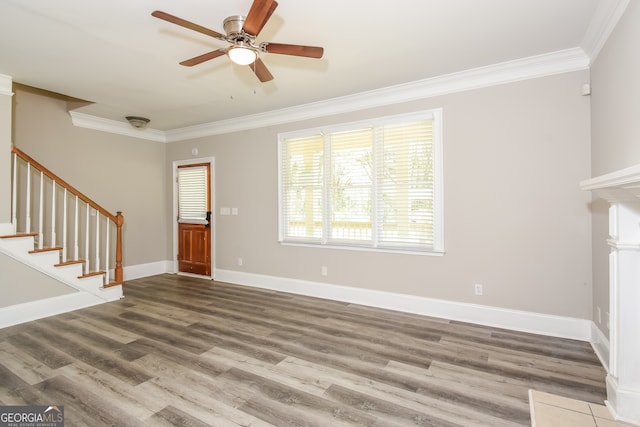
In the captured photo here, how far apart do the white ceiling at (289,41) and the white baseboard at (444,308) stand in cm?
262

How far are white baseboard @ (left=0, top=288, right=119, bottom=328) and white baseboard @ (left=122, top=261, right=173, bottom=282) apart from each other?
50.3 inches

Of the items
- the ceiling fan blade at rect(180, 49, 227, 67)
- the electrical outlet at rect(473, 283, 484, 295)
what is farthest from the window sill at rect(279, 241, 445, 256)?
the ceiling fan blade at rect(180, 49, 227, 67)

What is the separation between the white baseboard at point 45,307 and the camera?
3.56 meters

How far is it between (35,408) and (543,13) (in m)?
4.59

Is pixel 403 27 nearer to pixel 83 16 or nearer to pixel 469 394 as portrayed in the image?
pixel 83 16

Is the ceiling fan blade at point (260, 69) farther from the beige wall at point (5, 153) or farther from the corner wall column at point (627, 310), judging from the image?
the beige wall at point (5, 153)

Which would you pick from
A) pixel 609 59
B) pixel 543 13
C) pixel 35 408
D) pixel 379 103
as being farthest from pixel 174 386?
pixel 609 59

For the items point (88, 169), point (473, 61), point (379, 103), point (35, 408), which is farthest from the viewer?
point (88, 169)

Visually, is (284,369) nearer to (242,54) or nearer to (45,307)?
(242,54)

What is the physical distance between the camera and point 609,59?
2496mm

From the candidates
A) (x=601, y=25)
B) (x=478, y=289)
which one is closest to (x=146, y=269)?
(x=478, y=289)

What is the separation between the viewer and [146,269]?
597 centimetres

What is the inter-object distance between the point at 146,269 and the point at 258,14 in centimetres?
547

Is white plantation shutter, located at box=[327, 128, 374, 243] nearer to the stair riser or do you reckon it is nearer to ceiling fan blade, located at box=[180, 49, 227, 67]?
ceiling fan blade, located at box=[180, 49, 227, 67]
